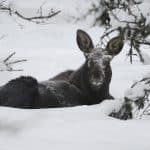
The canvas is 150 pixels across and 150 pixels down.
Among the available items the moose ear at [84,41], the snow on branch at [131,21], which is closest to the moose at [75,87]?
the moose ear at [84,41]

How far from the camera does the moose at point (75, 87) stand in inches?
315

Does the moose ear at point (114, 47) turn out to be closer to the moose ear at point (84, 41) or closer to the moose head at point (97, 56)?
the moose head at point (97, 56)

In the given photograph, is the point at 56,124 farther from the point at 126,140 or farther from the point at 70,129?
the point at 126,140

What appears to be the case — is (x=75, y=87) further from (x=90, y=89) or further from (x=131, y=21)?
(x=131, y=21)

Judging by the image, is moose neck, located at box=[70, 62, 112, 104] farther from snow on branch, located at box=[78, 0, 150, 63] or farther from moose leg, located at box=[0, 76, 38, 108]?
snow on branch, located at box=[78, 0, 150, 63]

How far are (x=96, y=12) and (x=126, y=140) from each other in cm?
230

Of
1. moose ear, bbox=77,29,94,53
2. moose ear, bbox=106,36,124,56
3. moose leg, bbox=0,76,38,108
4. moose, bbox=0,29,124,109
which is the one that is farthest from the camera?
moose ear, bbox=77,29,94,53

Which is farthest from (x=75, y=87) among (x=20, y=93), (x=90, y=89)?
(x=20, y=93)

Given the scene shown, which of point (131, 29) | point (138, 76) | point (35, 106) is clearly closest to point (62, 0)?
point (138, 76)

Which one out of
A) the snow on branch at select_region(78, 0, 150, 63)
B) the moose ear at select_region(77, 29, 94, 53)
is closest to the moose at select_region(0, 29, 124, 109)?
the moose ear at select_region(77, 29, 94, 53)

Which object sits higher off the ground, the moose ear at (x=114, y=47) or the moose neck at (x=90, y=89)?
the moose ear at (x=114, y=47)

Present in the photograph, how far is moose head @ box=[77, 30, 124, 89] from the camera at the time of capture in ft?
28.7

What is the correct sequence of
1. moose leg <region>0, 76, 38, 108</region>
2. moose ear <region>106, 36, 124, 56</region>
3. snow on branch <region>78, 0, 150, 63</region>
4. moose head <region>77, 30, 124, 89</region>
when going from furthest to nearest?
moose ear <region>106, 36, 124, 56</region>
moose head <region>77, 30, 124, 89</region>
moose leg <region>0, 76, 38, 108</region>
snow on branch <region>78, 0, 150, 63</region>

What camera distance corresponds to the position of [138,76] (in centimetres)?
1095
